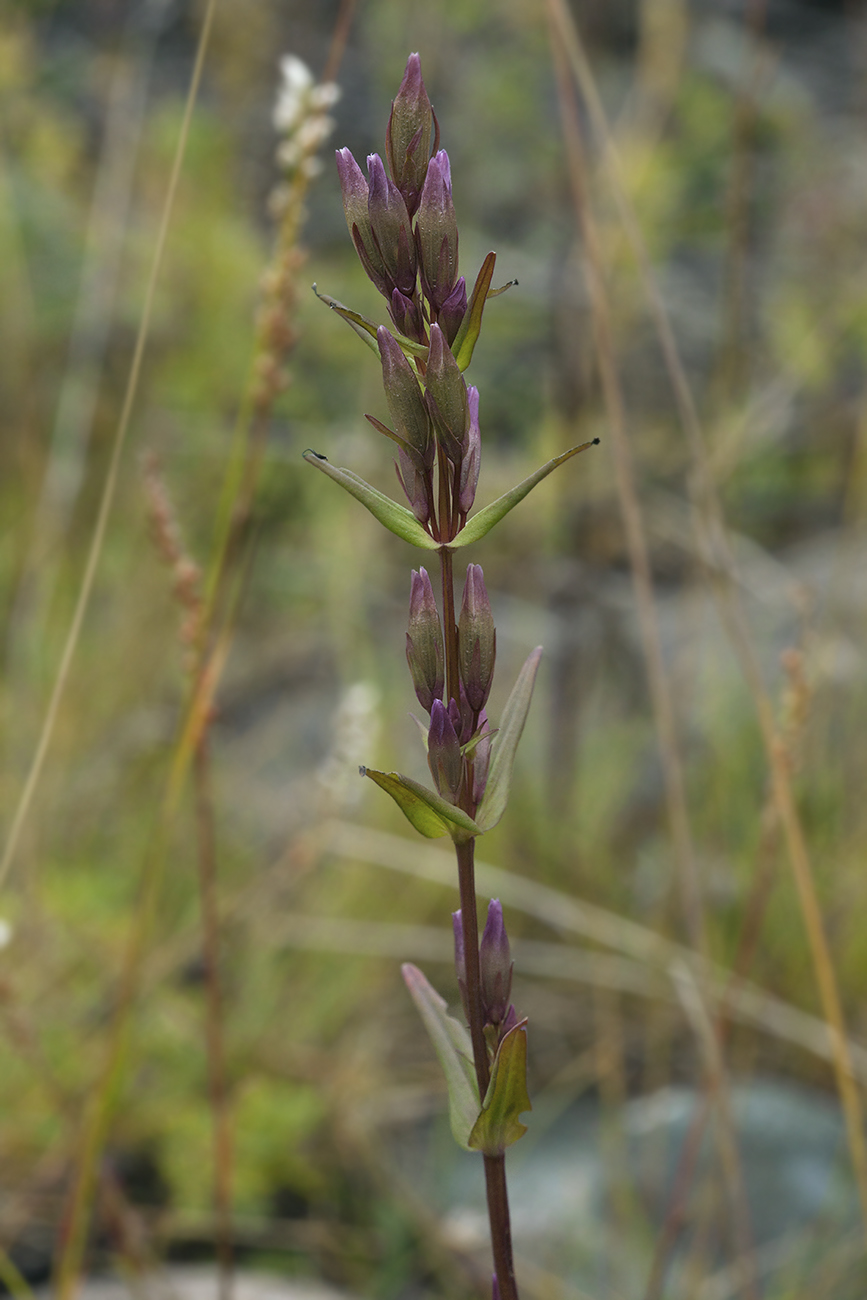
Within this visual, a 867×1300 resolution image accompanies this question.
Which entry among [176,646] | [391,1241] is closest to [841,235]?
[176,646]

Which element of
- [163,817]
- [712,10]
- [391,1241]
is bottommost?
[391,1241]

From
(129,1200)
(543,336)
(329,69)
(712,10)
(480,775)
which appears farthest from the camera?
(712,10)

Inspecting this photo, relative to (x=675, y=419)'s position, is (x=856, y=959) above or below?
below

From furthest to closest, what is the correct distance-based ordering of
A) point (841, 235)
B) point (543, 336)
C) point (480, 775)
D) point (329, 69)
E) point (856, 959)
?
point (543, 336) → point (841, 235) → point (856, 959) → point (329, 69) → point (480, 775)

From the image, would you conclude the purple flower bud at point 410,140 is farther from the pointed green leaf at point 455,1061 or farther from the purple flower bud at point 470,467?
the pointed green leaf at point 455,1061

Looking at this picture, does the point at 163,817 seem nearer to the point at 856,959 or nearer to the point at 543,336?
the point at 856,959

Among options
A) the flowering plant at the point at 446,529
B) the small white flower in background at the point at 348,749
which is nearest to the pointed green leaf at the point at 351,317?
the flowering plant at the point at 446,529

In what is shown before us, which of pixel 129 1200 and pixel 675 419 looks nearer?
pixel 129 1200

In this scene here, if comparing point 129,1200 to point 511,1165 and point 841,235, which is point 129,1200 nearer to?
point 511,1165
